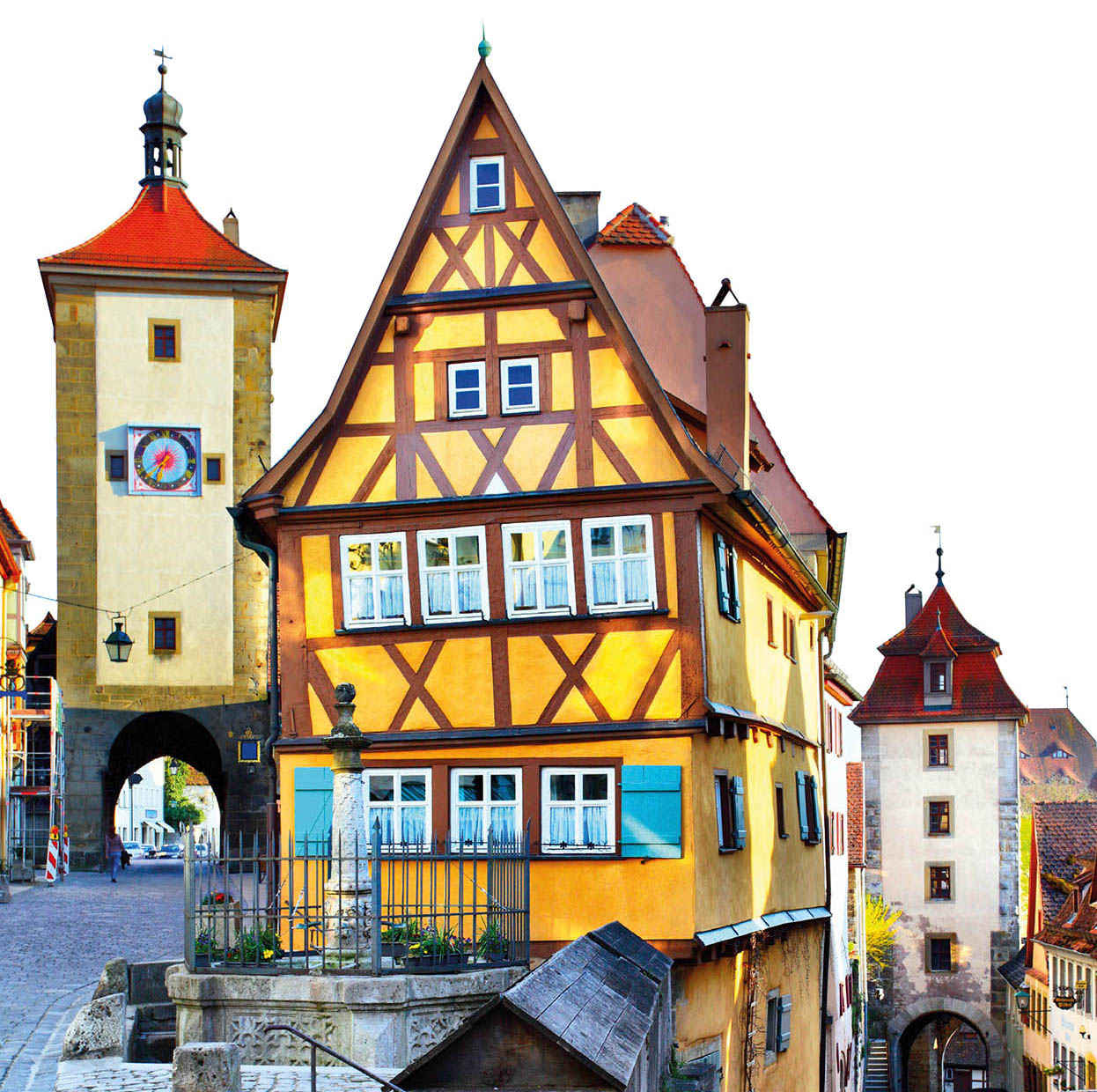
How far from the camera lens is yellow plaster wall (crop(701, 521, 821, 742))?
20062 millimetres

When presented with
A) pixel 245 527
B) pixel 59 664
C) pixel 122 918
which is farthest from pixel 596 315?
pixel 59 664

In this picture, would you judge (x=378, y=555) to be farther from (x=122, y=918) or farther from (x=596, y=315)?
(x=122, y=918)

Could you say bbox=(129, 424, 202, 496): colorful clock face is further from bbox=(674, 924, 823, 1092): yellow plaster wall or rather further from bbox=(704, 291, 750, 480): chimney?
bbox=(704, 291, 750, 480): chimney

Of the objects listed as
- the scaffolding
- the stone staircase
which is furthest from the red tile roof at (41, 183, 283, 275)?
the stone staircase

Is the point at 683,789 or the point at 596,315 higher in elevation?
the point at 596,315

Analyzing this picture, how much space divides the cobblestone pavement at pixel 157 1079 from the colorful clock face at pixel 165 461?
113ft

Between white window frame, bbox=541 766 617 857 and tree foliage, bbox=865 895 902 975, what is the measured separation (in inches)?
1396

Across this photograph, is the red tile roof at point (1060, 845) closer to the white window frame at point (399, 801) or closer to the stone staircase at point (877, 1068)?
the stone staircase at point (877, 1068)

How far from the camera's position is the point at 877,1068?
54.8m

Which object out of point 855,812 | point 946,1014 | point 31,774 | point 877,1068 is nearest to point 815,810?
point 877,1068

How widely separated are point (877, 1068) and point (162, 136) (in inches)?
1377

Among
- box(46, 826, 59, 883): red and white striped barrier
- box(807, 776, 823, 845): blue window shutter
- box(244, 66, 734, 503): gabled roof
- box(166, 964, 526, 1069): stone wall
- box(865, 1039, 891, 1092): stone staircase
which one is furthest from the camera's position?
box(865, 1039, 891, 1092): stone staircase

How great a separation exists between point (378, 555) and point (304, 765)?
2527mm

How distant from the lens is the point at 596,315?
20344mm
